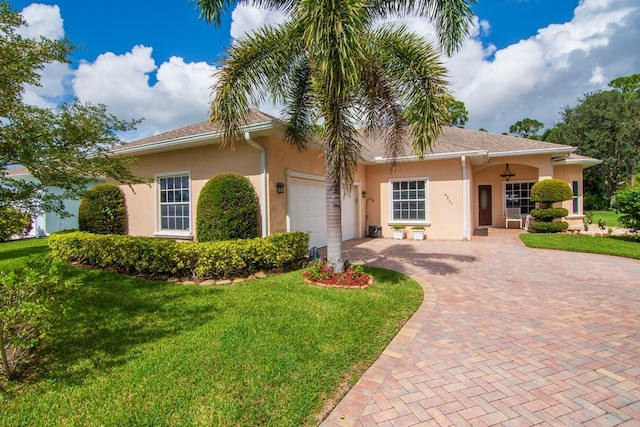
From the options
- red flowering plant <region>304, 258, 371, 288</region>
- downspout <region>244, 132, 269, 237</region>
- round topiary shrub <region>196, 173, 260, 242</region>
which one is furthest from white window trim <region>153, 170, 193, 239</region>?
red flowering plant <region>304, 258, 371, 288</region>

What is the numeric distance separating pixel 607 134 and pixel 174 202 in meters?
36.5

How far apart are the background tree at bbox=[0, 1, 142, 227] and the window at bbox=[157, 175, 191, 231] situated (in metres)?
4.30

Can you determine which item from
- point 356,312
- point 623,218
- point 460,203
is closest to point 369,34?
point 356,312

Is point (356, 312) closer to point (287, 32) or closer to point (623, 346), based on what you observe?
point (623, 346)

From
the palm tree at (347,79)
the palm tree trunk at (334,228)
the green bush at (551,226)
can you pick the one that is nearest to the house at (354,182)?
the palm tree at (347,79)

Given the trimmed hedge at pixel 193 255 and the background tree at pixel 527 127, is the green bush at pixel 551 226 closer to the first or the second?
the trimmed hedge at pixel 193 255

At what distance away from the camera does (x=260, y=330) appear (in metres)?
3.94

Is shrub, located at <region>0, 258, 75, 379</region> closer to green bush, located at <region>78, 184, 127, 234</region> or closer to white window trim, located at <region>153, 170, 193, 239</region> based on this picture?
white window trim, located at <region>153, 170, 193, 239</region>

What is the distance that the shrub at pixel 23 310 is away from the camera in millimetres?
2812

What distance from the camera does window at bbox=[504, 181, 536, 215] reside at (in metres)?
16.6

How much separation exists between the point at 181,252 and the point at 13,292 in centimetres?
370

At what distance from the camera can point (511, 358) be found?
349 cm

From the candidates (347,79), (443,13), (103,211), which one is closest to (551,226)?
(443,13)

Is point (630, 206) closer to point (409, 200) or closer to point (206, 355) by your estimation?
point (409, 200)
